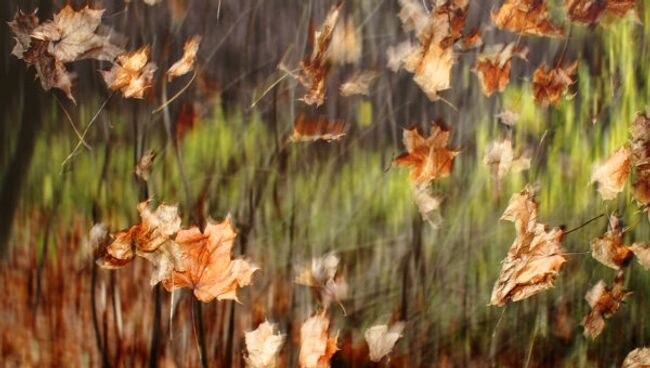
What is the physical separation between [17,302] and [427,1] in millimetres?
939

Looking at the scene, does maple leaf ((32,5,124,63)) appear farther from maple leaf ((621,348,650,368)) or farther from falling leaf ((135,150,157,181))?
maple leaf ((621,348,650,368))

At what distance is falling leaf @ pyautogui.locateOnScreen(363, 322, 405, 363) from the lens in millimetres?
1425

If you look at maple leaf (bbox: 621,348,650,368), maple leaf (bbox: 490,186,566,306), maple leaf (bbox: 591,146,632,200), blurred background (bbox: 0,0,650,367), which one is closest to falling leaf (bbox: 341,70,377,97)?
blurred background (bbox: 0,0,650,367)

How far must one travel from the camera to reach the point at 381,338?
1.43 meters

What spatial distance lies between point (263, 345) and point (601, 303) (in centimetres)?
71

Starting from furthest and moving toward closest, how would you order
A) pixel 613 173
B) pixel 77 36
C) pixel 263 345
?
pixel 613 173 < pixel 263 345 < pixel 77 36

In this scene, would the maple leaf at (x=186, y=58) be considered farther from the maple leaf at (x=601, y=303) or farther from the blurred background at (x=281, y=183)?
the maple leaf at (x=601, y=303)

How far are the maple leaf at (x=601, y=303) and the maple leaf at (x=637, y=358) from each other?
103mm

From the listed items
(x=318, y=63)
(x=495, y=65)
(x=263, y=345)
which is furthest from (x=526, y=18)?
(x=263, y=345)

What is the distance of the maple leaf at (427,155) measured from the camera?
4.57 ft

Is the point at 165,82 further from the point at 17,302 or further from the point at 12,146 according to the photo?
the point at 17,302

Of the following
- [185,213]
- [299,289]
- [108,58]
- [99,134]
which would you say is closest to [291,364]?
[299,289]

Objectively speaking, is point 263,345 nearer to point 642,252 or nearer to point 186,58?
point 186,58

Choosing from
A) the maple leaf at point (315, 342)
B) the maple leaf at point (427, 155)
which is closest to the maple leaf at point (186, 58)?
the maple leaf at point (427, 155)
